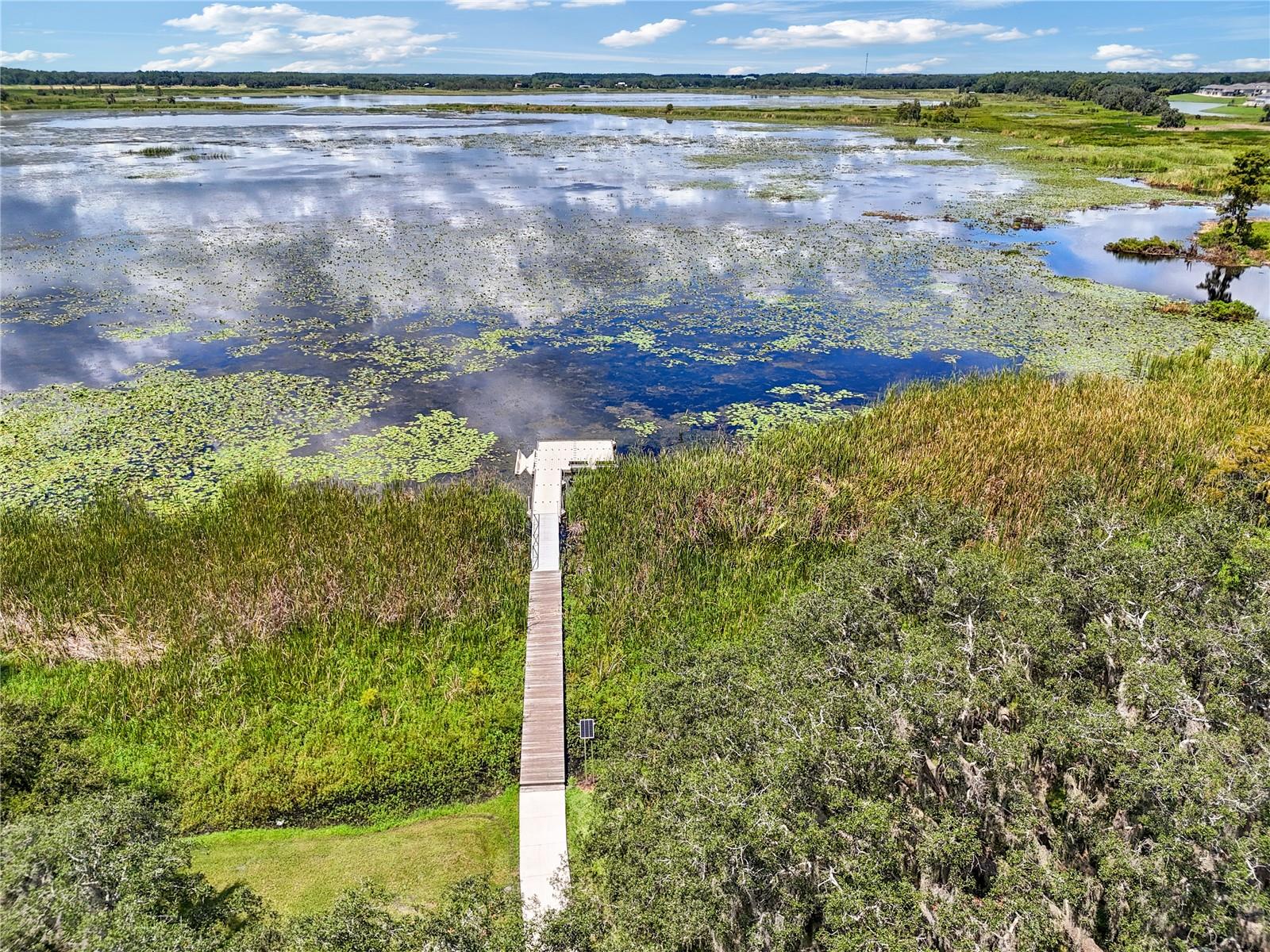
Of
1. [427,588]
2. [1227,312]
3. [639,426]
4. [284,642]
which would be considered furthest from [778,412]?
[1227,312]

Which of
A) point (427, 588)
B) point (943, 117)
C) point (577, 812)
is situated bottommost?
point (577, 812)

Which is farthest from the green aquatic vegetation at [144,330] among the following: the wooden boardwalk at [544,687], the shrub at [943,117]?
the shrub at [943,117]

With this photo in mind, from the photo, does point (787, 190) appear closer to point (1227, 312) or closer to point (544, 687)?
point (1227, 312)

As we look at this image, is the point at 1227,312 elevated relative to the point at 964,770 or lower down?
elevated

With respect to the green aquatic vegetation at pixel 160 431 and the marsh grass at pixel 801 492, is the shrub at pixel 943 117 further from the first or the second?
the green aquatic vegetation at pixel 160 431

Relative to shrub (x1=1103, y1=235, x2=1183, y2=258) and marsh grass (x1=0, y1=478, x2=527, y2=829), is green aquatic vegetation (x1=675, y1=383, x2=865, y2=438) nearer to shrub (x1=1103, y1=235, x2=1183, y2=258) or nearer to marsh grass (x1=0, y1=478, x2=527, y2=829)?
marsh grass (x1=0, y1=478, x2=527, y2=829)

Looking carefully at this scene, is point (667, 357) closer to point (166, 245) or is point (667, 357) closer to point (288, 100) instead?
point (166, 245)

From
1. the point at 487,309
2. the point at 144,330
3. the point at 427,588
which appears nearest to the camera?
the point at 427,588

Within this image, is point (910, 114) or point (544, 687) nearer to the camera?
point (544, 687)

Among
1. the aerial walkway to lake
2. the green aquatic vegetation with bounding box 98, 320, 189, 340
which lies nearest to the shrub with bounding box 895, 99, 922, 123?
the green aquatic vegetation with bounding box 98, 320, 189, 340
